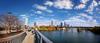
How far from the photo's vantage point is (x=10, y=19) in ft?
69.7

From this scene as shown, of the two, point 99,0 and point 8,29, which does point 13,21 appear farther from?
point 99,0


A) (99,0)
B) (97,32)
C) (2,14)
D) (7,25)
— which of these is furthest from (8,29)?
(97,32)

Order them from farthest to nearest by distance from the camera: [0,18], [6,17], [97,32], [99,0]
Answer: [97,32] → [0,18] → [6,17] → [99,0]

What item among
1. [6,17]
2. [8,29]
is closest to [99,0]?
[6,17]

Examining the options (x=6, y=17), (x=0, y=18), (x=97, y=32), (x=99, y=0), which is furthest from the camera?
(x=97, y=32)

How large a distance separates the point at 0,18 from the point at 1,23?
2.49 ft

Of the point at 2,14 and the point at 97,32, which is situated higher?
the point at 2,14

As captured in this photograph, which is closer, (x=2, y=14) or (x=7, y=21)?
(x=7, y=21)

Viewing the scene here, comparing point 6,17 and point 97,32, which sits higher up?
point 6,17

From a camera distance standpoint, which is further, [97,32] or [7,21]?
[97,32]

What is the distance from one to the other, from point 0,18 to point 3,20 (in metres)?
0.90

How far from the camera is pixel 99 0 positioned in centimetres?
680

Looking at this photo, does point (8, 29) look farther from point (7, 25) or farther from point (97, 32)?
point (97, 32)

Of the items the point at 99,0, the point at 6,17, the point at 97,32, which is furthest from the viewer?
the point at 97,32
